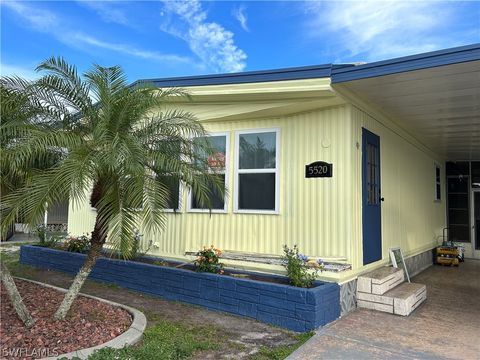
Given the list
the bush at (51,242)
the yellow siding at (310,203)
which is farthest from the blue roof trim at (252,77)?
the bush at (51,242)

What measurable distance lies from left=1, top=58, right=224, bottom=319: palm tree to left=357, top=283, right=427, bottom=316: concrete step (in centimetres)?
269

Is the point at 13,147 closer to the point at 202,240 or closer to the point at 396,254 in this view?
the point at 202,240

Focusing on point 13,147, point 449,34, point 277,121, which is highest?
point 449,34

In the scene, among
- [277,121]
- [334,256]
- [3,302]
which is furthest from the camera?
[277,121]

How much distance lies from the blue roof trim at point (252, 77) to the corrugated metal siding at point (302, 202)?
68 cm

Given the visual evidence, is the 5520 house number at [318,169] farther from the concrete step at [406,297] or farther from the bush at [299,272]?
the concrete step at [406,297]

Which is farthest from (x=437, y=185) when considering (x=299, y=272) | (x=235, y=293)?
(x=235, y=293)

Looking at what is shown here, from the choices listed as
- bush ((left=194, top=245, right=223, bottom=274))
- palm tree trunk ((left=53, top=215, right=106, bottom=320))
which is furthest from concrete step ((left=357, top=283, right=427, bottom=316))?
palm tree trunk ((left=53, top=215, right=106, bottom=320))

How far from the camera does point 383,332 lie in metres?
4.45

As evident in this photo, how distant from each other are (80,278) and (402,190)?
6.46m

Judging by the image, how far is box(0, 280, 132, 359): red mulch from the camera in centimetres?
350

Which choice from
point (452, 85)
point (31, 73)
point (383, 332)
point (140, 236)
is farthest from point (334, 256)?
point (31, 73)

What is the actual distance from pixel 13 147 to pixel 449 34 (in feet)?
24.2

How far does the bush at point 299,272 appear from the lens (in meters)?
4.86
